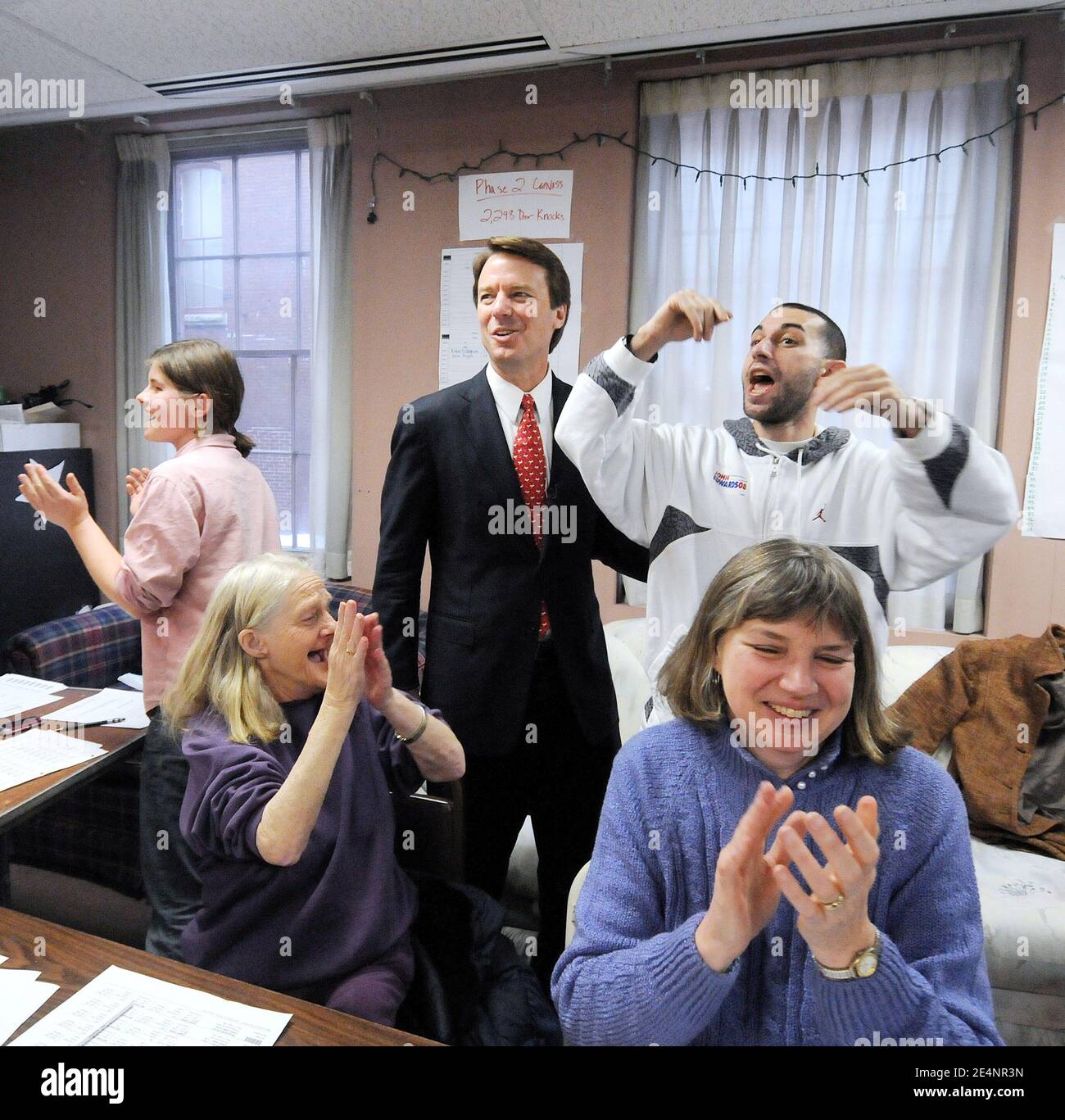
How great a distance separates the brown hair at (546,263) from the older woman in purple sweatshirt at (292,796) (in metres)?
0.60

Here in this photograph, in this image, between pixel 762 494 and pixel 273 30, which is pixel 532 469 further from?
pixel 273 30

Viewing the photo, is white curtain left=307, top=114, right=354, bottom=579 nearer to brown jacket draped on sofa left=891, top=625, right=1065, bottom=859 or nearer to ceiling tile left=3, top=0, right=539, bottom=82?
ceiling tile left=3, top=0, right=539, bottom=82

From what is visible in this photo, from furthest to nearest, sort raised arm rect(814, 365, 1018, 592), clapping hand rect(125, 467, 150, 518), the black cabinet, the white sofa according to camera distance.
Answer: the black cabinet
the white sofa
clapping hand rect(125, 467, 150, 518)
raised arm rect(814, 365, 1018, 592)

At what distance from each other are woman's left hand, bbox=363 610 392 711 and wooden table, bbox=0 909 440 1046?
0.44 metres

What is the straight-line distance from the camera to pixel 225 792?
3.91 feet

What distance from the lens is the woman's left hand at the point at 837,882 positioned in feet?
2.72

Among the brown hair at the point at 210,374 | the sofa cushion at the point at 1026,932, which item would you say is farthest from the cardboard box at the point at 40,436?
the sofa cushion at the point at 1026,932

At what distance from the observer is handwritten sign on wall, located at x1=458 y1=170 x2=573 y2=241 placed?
1.48 metres

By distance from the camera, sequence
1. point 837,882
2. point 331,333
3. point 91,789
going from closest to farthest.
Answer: point 837,882 < point 331,333 < point 91,789

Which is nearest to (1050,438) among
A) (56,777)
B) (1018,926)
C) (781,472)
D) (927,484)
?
(927,484)

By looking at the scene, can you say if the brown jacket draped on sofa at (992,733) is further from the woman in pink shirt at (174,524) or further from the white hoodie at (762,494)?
the woman in pink shirt at (174,524)

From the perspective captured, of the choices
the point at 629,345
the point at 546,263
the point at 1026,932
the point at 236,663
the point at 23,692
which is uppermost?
the point at 546,263

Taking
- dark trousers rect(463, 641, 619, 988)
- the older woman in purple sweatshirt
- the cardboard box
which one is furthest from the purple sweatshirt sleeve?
the cardboard box

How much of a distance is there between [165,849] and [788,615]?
3.58 feet
